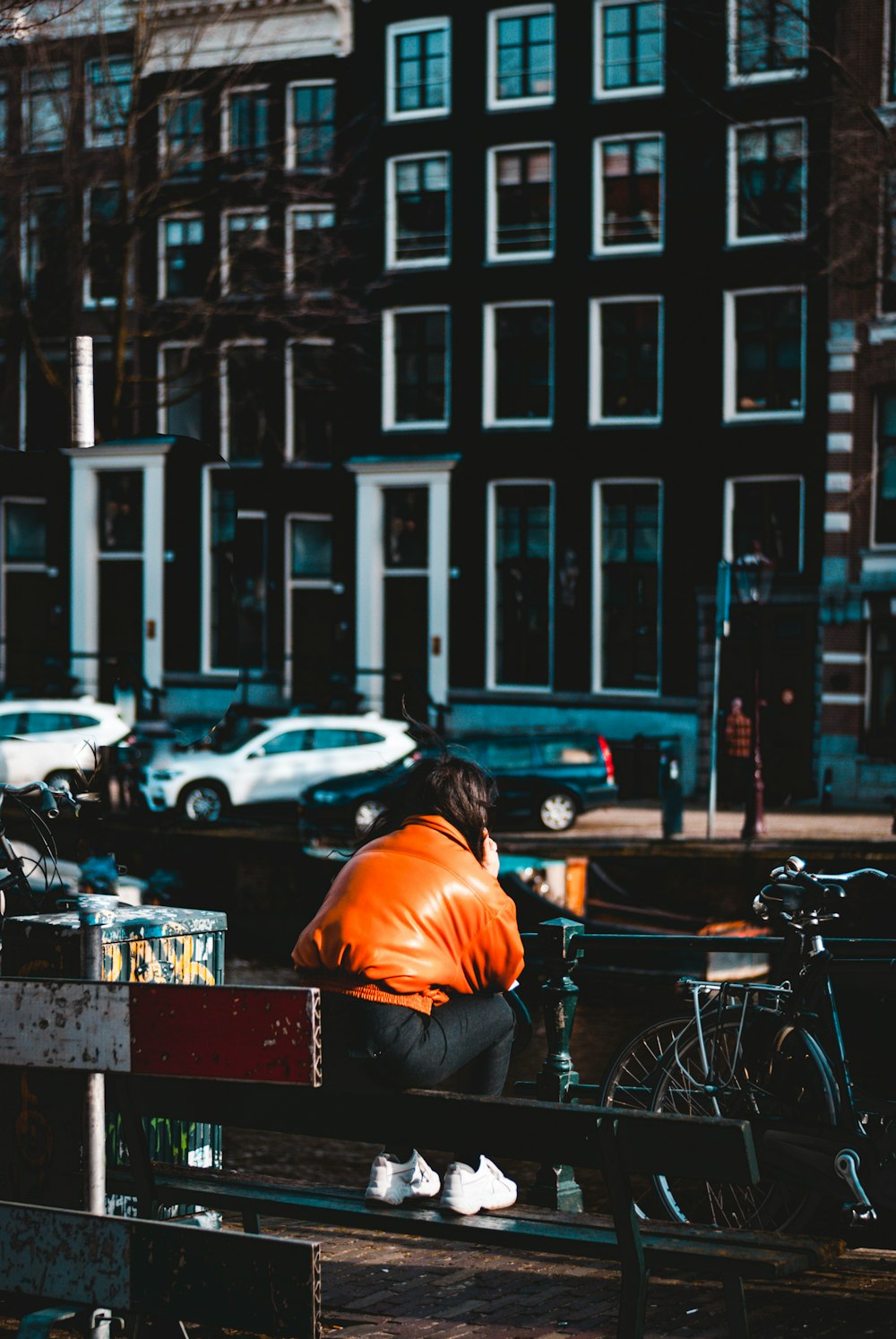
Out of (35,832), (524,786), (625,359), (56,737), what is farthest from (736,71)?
(35,832)

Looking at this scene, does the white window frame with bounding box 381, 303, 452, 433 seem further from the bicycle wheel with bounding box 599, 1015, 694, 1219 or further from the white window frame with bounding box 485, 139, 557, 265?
the bicycle wheel with bounding box 599, 1015, 694, 1219

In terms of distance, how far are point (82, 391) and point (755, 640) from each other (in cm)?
1776

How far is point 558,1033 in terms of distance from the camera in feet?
17.1

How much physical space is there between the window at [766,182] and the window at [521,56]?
3.44 metres

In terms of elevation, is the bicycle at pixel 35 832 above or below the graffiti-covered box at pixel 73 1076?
above

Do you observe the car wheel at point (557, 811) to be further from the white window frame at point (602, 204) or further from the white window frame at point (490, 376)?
the white window frame at point (602, 204)

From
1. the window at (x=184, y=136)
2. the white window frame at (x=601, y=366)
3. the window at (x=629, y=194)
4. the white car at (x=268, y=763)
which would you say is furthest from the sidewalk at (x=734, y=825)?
the window at (x=184, y=136)

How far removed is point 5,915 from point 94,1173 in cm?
141

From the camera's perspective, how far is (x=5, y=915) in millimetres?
4898

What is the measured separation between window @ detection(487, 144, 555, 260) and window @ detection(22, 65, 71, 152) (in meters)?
7.62

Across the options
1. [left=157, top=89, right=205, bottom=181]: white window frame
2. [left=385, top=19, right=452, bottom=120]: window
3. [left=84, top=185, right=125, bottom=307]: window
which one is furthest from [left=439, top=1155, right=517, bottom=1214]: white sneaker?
[left=385, top=19, right=452, bottom=120]: window

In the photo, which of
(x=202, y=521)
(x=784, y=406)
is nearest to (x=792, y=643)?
(x=784, y=406)

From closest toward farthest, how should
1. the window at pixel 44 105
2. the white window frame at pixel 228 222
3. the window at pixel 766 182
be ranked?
the window at pixel 44 105
the white window frame at pixel 228 222
the window at pixel 766 182

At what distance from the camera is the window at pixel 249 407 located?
2919 cm
